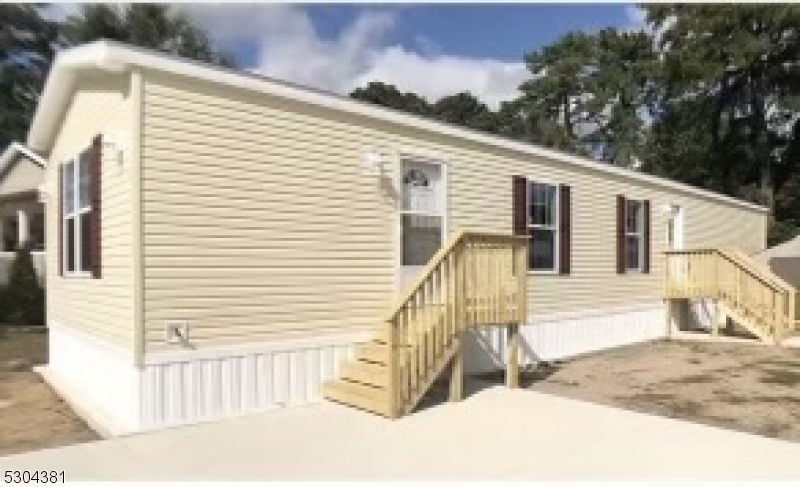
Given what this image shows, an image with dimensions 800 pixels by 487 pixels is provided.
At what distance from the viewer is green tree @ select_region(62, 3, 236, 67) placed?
32.2 meters

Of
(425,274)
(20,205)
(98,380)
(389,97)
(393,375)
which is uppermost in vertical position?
(389,97)

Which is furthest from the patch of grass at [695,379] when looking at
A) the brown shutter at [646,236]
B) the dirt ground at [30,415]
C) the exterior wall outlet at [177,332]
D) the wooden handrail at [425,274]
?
the dirt ground at [30,415]

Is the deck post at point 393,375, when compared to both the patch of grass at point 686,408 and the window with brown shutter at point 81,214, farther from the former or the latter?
the window with brown shutter at point 81,214

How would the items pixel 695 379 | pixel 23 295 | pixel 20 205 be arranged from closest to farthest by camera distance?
pixel 695 379 → pixel 23 295 → pixel 20 205

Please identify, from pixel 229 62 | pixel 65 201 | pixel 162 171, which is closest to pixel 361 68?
pixel 229 62

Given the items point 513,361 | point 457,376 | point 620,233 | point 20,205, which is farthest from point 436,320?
point 20,205

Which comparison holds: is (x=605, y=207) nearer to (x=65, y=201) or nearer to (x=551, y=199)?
(x=551, y=199)

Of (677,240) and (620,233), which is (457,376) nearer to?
(620,233)

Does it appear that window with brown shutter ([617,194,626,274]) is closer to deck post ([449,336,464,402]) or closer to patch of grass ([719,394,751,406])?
patch of grass ([719,394,751,406])

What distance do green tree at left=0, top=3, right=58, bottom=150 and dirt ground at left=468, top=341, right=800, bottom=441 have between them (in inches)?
1053

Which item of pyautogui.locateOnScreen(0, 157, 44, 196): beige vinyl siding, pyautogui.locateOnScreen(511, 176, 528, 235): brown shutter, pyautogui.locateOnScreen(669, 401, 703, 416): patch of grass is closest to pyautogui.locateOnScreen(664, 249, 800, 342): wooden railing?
pyautogui.locateOnScreen(511, 176, 528, 235): brown shutter

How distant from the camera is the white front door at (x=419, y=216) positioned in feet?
27.7

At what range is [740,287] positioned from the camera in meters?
12.8

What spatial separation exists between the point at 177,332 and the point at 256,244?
1132 millimetres
